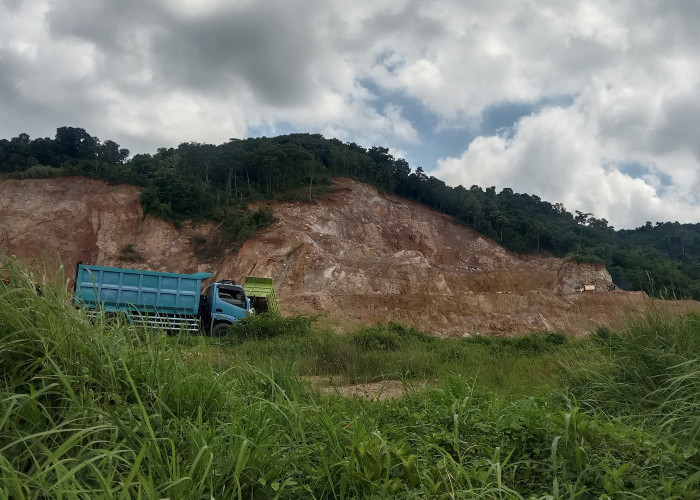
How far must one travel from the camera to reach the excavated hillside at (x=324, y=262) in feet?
92.5

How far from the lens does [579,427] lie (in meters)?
3.06

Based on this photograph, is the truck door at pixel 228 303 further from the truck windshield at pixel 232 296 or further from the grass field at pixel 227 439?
the grass field at pixel 227 439

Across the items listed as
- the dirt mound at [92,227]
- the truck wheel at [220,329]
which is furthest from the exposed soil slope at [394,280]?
the truck wheel at [220,329]

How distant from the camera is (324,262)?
1222 inches

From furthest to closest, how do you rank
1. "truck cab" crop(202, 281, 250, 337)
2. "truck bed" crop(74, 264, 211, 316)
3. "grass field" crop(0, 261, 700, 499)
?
"truck cab" crop(202, 281, 250, 337) → "truck bed" crop(74, 264, 211, 316) → "grass field" crop(0, 261, 700, 499)

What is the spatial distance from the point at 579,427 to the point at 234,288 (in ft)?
49.3

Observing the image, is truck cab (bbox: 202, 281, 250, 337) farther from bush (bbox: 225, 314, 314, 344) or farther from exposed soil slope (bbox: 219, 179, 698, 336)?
exposed soil slope (bbox: 219, 179, 698, 336)

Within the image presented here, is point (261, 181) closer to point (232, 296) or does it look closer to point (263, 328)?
point (232, 296)

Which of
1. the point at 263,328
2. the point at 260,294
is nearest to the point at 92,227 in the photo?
the point at 260,294

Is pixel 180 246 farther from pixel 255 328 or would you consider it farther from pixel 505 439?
pixel 505 439

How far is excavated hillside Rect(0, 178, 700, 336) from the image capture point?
28188 mm

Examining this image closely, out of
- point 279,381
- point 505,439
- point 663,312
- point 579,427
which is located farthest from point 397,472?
point 663,312

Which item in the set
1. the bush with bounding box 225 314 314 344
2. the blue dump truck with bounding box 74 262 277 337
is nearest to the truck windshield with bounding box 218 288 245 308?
the blue dump truck with bounding box 74 262 277 337

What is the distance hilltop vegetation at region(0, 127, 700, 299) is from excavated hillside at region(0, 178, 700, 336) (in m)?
1.63
